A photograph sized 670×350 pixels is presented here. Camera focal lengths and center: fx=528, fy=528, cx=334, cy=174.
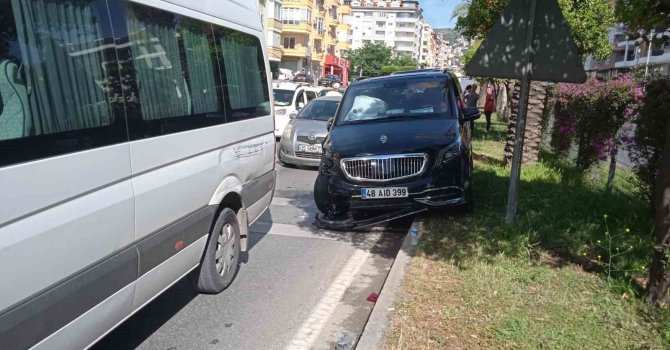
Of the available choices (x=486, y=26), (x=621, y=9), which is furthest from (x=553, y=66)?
(x=486, y=26)

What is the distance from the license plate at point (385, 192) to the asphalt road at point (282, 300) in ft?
1.76

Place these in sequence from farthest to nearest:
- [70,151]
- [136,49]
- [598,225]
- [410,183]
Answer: [410,183]
[598,225]
[136,49]
[70,151]

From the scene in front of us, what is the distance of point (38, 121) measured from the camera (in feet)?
7.78

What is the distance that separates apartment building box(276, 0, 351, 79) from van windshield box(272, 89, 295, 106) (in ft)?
151

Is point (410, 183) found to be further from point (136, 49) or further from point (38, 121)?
point (38, 121)

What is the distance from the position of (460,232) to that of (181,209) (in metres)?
3.28

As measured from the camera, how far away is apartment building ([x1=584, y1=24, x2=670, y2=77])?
14.5ft

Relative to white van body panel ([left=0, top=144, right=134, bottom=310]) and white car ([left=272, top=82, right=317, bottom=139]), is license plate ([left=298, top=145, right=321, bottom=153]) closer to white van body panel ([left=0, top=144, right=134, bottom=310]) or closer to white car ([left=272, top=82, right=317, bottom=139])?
white car ([left=272, top=82, right=317, bottom=139])

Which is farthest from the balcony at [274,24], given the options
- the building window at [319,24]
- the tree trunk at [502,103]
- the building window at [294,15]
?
the tree trunk at [502,103]

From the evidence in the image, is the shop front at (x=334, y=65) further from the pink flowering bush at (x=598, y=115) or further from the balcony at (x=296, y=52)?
the pink flowering bush at (x=598, y=115)

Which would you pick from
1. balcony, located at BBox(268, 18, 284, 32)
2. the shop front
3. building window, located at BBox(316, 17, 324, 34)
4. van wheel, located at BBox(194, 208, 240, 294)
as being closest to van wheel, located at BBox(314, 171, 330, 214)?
van wheel, located at BBox(194, 208, 240, 294)

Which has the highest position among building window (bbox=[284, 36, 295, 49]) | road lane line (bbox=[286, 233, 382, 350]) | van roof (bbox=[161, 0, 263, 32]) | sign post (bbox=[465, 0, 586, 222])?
building window (bbox=[284, 36, 295, 49])

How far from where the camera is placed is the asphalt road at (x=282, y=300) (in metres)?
3.79

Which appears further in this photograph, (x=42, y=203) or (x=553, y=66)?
(x=553, y=66)
